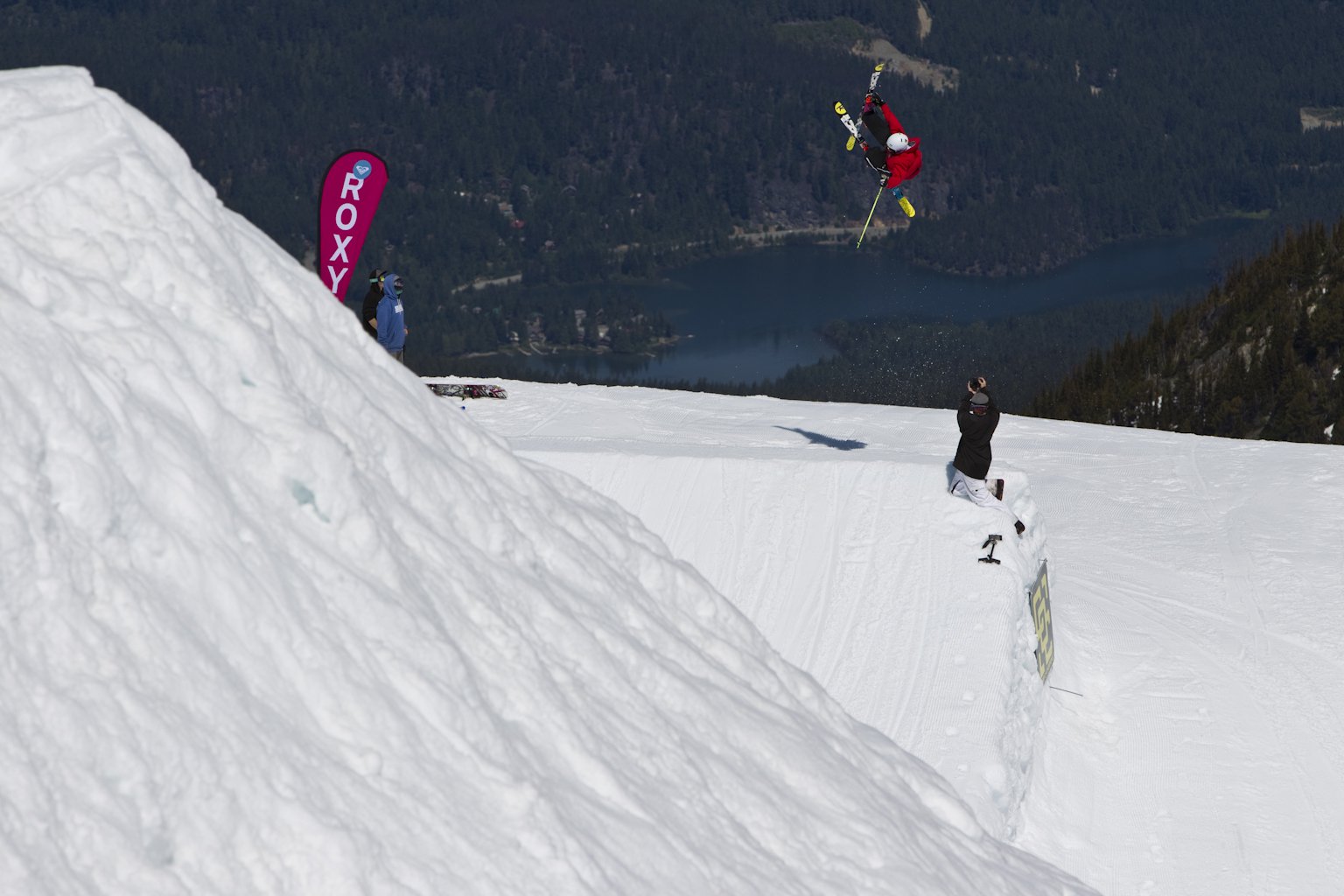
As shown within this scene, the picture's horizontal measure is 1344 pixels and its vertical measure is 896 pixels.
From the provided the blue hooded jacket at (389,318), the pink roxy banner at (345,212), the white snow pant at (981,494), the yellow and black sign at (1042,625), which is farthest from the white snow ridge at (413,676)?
the pink roxy banner at (345,212)

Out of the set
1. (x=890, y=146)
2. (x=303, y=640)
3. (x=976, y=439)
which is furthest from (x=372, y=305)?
(x=303, y=640)

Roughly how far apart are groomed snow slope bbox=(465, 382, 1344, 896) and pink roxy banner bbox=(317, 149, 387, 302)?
2748 millimetres

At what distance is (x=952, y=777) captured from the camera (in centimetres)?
1110

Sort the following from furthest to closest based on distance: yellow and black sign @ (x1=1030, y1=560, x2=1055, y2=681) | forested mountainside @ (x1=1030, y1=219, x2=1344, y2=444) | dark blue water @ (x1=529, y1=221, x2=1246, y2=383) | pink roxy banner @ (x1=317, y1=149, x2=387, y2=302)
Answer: dark blue water @ (x1=529, y1=221, x2=1246, y2=383)
forested mountainside @ (x1=1030, y1=219, x2=1344, y2=444)
pink roxy banner @ (x1=317, y1=149, x2=387, y2=302)
yellow and black sign @ (x1=1030, y1=560, x2=1055, y2=681)

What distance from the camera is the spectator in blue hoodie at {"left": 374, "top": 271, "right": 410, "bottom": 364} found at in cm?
1552

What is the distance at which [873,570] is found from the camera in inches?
571

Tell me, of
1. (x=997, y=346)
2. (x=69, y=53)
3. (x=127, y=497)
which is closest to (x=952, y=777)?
(x=127, y=497)

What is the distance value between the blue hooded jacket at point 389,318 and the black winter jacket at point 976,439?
5533 millimetres

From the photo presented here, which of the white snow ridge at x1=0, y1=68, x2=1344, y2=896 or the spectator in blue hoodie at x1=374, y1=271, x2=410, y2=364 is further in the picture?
the spectator in blue hoodie at x1=374, y1=271, x2=410, y2=364

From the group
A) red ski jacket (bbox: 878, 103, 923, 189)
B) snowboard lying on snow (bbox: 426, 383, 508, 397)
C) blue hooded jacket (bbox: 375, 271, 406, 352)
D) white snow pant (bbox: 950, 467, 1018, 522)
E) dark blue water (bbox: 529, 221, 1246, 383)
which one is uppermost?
red ski jacket (bbox: 878, 103, 923, 189)

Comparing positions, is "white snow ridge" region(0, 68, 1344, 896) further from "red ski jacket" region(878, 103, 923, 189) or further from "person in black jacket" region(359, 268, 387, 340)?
"red ski jacket" region(878, 103, 923, 189)

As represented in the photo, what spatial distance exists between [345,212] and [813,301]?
16101cm

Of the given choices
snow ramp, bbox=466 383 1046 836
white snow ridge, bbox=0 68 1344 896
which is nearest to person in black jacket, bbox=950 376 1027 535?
snow ramp, bbox=466 383 1046 836

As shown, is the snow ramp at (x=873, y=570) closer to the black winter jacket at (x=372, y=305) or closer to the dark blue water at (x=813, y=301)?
the black winter jacket at (x=372, y=305)
